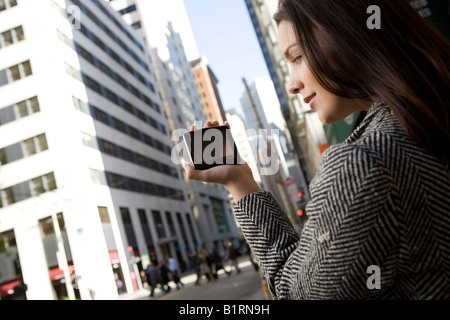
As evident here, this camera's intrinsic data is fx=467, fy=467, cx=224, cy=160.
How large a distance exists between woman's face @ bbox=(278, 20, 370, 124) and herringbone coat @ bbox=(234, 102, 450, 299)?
0.15m

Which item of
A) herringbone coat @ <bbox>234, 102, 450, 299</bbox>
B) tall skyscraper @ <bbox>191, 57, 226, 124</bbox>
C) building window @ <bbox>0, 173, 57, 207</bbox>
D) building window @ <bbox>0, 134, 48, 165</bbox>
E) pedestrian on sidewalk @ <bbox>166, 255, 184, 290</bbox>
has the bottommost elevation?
pedestrian on sidewalk @ <bbox>166, 255, 184, 290</bbox>

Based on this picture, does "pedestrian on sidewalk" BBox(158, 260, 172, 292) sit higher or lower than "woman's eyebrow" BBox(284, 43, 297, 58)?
lower

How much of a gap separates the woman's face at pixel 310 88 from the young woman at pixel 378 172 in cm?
1

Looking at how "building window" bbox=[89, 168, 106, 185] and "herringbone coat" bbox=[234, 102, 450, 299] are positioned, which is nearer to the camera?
"herringbone coat" bbox=[234, 102, 450, 299]

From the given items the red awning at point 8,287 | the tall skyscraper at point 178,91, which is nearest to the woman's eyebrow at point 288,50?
the red awning at point 8,287

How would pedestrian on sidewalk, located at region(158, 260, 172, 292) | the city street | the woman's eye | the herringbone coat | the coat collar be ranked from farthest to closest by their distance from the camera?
pedestrian on sidewalk, located at region(158, 260, 172, 292), the city street, the woman's eye, the coat collar, the herringbone coat

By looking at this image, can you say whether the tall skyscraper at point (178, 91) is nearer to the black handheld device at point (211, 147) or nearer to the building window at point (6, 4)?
the building window at point (6, 4)

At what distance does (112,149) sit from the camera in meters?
13.7

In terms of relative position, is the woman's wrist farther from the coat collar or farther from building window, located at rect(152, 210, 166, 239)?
building window, located at rect(152, 210, 166, 239)

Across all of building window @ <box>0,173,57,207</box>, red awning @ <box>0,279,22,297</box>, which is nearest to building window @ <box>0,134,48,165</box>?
building window @ <box>0,173,57,207</box>

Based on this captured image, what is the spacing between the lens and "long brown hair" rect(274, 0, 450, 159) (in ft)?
2.16

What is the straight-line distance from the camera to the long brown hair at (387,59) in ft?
2.16

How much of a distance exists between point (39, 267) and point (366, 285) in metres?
6.54

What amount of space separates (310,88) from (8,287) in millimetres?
6109
